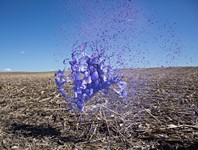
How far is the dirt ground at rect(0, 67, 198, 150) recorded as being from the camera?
9.73 feet

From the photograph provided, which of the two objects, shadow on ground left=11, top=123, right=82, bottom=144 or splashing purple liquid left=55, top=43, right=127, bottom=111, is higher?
splashing purple liquid left=55, top=43, right=127, bottom=111

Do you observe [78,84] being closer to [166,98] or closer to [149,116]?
[149,116]

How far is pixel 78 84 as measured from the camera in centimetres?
346

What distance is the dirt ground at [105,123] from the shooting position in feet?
9.73

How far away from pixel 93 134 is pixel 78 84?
63cm

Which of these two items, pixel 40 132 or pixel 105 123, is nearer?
pixel 40 132

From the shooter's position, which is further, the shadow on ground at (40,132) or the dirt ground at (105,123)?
the shadow on ground at (40,132)

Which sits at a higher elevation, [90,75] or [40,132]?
[90,75]

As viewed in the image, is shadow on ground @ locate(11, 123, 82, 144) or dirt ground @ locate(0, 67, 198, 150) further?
shadow on ground @ locate(11, 123, 82, 144)

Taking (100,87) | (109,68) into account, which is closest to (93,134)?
(100,87)

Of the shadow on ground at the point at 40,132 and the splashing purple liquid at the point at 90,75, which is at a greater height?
the splashing purple liquid at the point at 90,75


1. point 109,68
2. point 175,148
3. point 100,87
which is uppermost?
point 109,68

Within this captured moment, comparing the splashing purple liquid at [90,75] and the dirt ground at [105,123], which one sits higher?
the splashing purple liquid at [90,75]

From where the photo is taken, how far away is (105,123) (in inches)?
135
